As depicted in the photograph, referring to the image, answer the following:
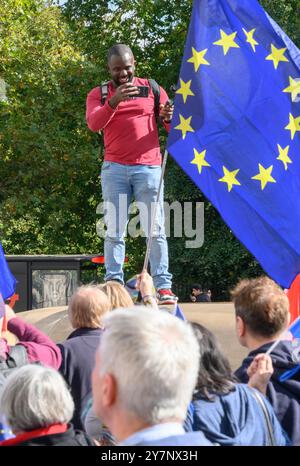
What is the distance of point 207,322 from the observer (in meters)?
6.50

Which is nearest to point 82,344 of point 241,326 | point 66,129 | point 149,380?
point 241,326

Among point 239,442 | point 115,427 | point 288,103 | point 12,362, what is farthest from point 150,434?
point 288,103

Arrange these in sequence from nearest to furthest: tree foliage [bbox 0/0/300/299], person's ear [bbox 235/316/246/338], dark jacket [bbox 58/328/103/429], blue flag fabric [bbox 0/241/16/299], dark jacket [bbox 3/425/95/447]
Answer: dark jacket [bbox 3/425/95/447] < person's ear [bbox 235/316/246/338] < dark jacket [bbox 58/328/103/429] < blue flag fabric [bbox 0/241/16/299] < tree foliage [bbox 0/0/300/299]

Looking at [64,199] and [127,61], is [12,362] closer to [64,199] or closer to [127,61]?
[127,61]

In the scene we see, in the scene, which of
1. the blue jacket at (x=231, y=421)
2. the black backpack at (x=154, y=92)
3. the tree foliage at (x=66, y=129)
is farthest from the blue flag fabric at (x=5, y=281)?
the tree foliage at (x=66, y=129)

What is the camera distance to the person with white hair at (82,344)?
4074 mm

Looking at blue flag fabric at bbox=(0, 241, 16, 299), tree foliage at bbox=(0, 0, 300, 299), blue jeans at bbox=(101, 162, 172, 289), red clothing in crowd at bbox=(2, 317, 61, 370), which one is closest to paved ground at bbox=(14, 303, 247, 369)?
blue jeans at bbox=(101, 162, 172, 289)

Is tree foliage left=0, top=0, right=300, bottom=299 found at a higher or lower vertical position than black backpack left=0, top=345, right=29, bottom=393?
higher

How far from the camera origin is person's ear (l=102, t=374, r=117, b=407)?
2.20m

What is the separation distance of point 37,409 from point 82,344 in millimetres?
1504

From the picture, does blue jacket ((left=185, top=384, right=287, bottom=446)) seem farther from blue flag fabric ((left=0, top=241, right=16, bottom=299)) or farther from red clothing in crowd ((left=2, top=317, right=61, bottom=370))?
blue flag fabric ((left=0, top=241, right=16, bottom=299))

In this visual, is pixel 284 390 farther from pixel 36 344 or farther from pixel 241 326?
pixel 36 344

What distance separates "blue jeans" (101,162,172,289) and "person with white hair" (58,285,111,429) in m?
2.14

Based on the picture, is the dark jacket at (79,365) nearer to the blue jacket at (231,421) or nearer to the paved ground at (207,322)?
the blue jacket at (231,421)
